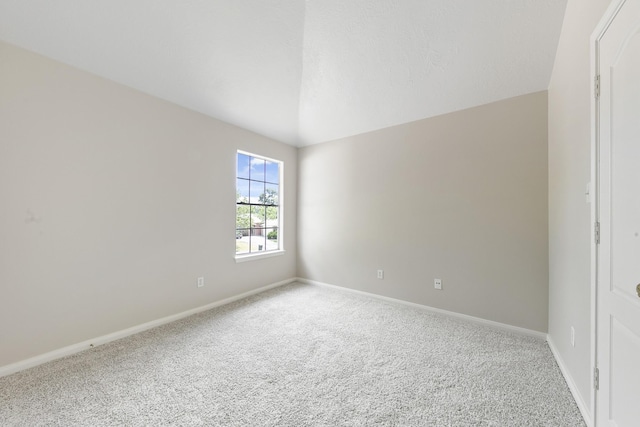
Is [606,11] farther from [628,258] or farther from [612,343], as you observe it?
[612,343]

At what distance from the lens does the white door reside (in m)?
0.97

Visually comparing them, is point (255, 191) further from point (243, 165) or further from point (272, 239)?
point (272, 239)

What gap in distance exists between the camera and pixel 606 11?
118 cm

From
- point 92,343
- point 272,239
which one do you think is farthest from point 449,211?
point 92,343

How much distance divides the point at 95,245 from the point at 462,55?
375 centimetres

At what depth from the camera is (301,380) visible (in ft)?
5.57

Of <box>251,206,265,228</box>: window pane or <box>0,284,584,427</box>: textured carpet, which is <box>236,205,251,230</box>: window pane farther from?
<box>0,284,584,427</box>: textured carpet

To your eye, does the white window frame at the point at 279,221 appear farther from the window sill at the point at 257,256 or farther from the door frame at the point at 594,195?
the door frame at the point at 594,195

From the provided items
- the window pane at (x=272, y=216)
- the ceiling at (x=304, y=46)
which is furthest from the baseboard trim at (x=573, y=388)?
the window pane at (x=272, y=216)

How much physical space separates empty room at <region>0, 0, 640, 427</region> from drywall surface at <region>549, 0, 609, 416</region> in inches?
1.0

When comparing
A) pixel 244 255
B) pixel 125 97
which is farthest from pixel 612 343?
pixel 125 97

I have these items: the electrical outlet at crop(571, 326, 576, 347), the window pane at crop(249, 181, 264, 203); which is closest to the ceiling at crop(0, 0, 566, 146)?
the window pane at crop(249, 181, 264, 203)

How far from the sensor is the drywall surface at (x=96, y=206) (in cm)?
181

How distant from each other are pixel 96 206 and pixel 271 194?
2.21 metres
